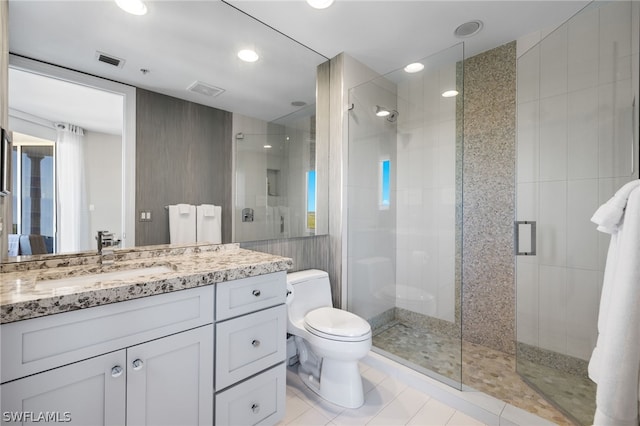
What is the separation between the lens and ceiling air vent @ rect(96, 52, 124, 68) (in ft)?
4.33

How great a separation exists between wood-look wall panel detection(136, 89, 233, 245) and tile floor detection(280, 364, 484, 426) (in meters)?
1.10

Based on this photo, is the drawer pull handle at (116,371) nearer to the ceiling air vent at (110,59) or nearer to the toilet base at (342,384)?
the toilet base at (342,384)

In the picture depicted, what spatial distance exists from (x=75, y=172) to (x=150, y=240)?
448mm

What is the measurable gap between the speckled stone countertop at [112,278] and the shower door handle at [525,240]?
5.33 ft

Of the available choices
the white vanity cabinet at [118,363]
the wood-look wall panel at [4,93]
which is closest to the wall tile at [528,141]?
the white vanity cabinet at [118,363]

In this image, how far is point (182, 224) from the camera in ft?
5.11

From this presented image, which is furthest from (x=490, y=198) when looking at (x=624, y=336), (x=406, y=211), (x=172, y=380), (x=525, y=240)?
(x=172, y=380)

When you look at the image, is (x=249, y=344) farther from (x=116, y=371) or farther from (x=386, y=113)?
(x=386, y=113)

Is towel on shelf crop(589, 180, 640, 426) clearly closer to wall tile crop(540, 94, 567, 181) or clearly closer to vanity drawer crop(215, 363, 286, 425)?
wall tile crop(540, 94, 567, 181)

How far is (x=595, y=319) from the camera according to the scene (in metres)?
1.49

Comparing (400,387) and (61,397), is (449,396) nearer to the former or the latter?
(400,387)

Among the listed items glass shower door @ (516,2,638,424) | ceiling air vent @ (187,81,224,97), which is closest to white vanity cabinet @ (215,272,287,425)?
ceiling air vent @ (187,81,224,97)

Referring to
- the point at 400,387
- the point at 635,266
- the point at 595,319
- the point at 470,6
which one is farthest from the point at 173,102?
the point at 595,319

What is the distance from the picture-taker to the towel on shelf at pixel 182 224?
1.52 meters
